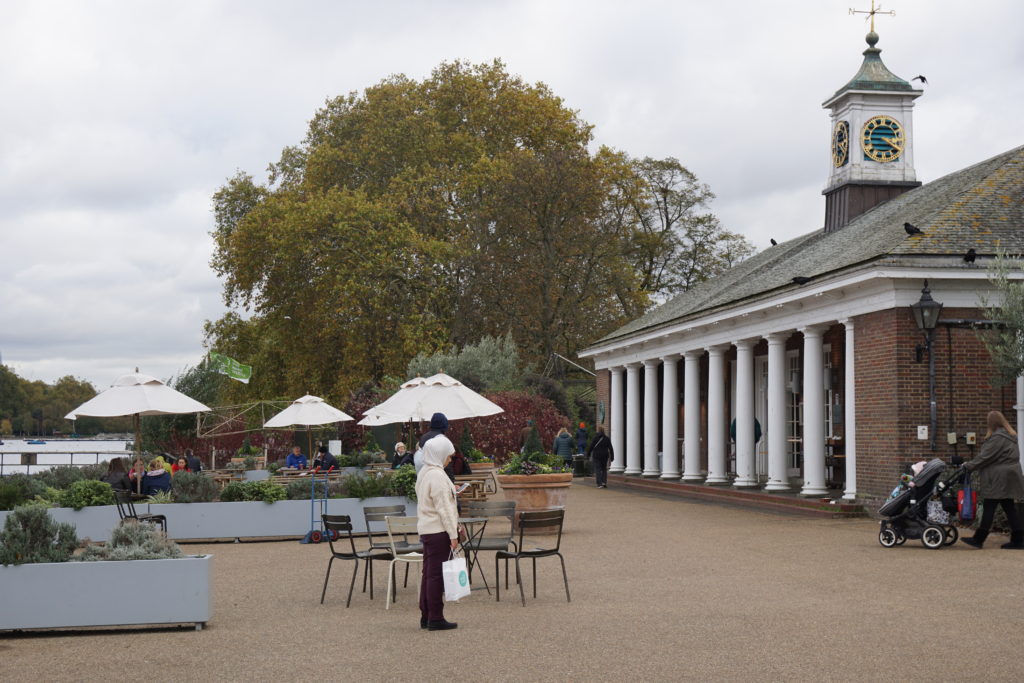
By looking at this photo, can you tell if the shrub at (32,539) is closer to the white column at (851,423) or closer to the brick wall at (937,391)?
the brick wall at (937,391)

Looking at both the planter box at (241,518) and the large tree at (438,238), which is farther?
the large tree at (438,238)

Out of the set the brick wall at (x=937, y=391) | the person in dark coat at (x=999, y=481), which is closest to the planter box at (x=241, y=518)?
the brick wall at (x=937, y=391)

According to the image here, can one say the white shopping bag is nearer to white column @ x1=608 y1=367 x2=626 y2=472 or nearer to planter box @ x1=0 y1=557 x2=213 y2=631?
planter box @ x1=0 y1=557 x2=213 y2=631

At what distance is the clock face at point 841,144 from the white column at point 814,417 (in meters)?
8.51

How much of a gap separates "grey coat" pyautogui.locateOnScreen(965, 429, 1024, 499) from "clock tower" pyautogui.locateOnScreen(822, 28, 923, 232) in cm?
1424

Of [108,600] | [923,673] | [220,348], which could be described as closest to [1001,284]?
[923,673]

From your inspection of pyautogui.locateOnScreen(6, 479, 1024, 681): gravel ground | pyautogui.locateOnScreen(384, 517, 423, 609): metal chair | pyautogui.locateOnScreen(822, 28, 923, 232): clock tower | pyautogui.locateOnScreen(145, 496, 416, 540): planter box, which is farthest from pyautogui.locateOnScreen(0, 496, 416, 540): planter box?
pyautogui.locateOnScreen(822, 28, 923, 232): clock tower

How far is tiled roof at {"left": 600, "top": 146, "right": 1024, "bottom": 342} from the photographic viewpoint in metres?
18.5

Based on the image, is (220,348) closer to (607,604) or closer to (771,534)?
(771,534)

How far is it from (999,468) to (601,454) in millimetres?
16492

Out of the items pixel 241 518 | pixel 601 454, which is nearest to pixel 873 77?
pixel 601 454

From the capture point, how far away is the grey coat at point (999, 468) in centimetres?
1424

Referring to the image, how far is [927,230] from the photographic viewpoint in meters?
18.9

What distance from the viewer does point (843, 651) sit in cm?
813
